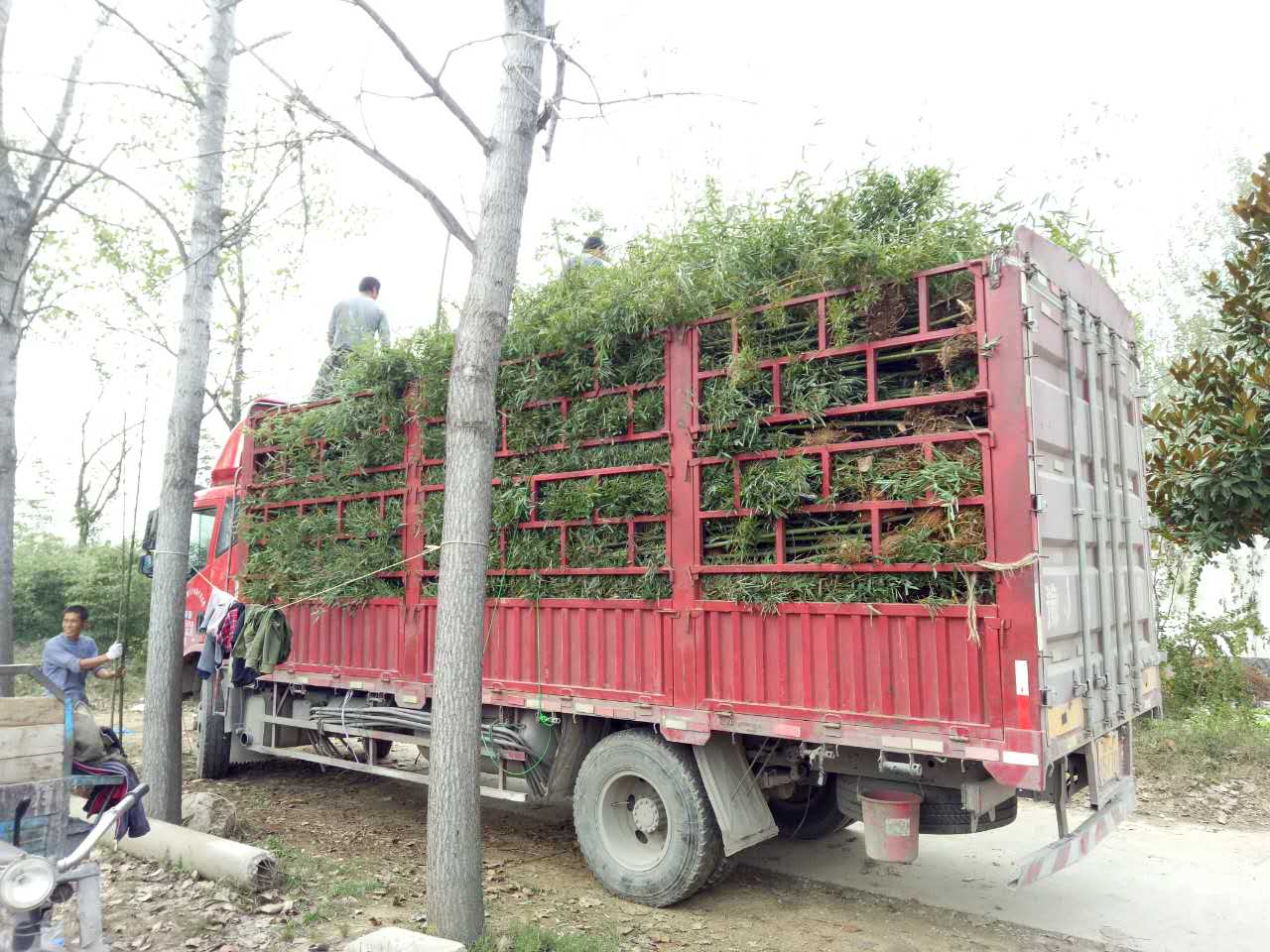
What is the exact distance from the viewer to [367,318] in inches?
343

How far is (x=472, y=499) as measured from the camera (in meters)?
4.26

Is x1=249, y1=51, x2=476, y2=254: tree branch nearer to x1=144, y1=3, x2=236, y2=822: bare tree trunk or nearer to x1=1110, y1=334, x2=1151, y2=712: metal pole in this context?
x1=144, y1=3, x2=236, y2=822: bare tree trunk

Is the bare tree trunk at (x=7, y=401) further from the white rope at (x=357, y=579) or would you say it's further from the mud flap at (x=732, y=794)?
the mud flap at (x=732, y=794)

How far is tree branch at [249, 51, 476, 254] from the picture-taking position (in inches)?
172

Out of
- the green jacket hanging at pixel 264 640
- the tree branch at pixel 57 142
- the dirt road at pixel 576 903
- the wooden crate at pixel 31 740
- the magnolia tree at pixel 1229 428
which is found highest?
the tree branch at pixel 57 142

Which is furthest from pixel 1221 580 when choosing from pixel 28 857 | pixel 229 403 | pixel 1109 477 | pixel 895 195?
pixel 229 403

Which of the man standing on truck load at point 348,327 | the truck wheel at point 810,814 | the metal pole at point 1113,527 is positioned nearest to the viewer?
the metal pole at point 1113,527

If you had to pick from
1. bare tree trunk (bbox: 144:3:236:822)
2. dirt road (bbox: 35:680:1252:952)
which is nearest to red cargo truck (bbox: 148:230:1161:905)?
dirt road (bbox: 35:680:1252:952)

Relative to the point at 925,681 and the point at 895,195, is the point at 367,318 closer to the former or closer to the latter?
the point at 895,195

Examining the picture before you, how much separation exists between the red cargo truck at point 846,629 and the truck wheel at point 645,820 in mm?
16

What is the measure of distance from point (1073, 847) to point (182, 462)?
616cm

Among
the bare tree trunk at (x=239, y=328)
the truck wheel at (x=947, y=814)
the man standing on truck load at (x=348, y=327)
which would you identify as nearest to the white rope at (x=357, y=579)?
the man standing on truck load at (x=348, y=327)

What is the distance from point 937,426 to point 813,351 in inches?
30.6

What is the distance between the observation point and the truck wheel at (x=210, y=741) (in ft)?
26.1
